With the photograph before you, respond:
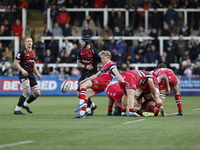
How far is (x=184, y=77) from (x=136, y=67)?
3.11 meters

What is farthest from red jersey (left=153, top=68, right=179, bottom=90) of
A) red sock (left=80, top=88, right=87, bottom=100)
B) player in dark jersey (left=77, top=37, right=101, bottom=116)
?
red sock (left=80, top=88, right=87, bottom=100)

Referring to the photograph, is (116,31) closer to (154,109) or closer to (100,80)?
(154,109)

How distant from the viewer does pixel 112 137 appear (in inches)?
336

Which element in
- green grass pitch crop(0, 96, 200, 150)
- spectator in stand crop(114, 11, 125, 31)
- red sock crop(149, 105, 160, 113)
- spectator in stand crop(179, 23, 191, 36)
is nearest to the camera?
green grass pitch crop(0, 96, 200, 150)

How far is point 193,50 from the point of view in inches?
1177

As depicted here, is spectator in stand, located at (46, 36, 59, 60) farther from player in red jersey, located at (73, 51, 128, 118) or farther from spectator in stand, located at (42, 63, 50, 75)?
player in red jersey, located at (73, 51, 128, 118)

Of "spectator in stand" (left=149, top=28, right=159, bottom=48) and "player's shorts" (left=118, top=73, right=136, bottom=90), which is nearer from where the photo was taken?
"player's shorts" (left=118, top=73, right=136, bottom=90)

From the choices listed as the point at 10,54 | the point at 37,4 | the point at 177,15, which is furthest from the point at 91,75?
the point at 37,4

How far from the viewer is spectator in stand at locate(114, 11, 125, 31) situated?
31266mm

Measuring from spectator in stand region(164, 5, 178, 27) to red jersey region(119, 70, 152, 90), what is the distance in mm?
18761

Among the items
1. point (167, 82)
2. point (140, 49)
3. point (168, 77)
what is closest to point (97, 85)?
point (167, 82)

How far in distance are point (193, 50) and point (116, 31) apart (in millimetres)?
4757

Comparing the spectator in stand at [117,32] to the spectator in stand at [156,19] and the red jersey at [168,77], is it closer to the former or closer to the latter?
the spectator in stand at [156,19]

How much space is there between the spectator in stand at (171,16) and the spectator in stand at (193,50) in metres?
2.37
